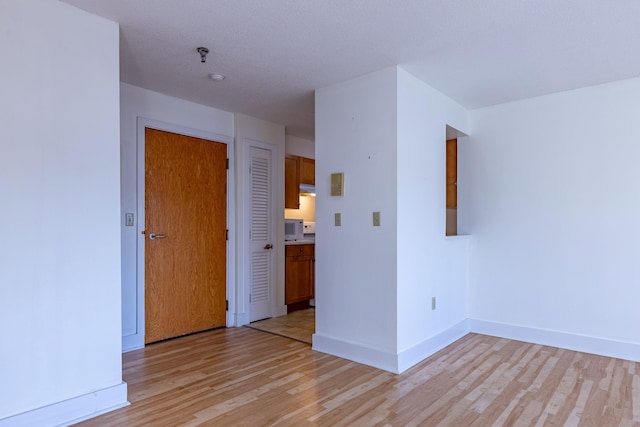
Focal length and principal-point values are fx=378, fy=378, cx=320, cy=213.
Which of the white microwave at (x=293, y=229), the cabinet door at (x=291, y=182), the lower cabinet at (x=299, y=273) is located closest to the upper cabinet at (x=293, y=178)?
the cabinet door at (x=291, y=182)

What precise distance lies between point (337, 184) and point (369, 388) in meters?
1.60

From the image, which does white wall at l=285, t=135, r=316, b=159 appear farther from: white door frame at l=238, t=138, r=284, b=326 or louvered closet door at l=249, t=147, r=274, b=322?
louvered closet door at l=249, t=147, r=274, b=322

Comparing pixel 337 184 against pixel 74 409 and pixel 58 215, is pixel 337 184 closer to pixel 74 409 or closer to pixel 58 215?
pixel 58 215

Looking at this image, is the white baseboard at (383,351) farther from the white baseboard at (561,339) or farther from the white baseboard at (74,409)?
the white baseboard at (74,409)

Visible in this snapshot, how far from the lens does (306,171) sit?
5.31 meters

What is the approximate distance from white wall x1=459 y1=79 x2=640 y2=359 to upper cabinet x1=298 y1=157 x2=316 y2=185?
2108 millimetres

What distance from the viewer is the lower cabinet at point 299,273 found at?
4738 mm

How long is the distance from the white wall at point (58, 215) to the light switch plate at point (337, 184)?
1.66 metres

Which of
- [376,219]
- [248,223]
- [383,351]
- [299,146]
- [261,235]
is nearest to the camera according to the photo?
[383,351]

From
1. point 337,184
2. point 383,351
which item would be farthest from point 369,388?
point 337,184

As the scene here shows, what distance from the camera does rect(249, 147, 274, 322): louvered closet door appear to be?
14.1 ft

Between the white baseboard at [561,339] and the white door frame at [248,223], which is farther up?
the white door frame at [248,223]

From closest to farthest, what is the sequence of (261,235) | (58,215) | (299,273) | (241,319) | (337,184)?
(58,215), (337,184), (241,319), (261,235), (299,273)

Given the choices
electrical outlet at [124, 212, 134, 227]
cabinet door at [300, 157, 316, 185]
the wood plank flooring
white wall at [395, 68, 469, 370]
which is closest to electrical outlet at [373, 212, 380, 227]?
white wall at [395, 68, 469, 370]
